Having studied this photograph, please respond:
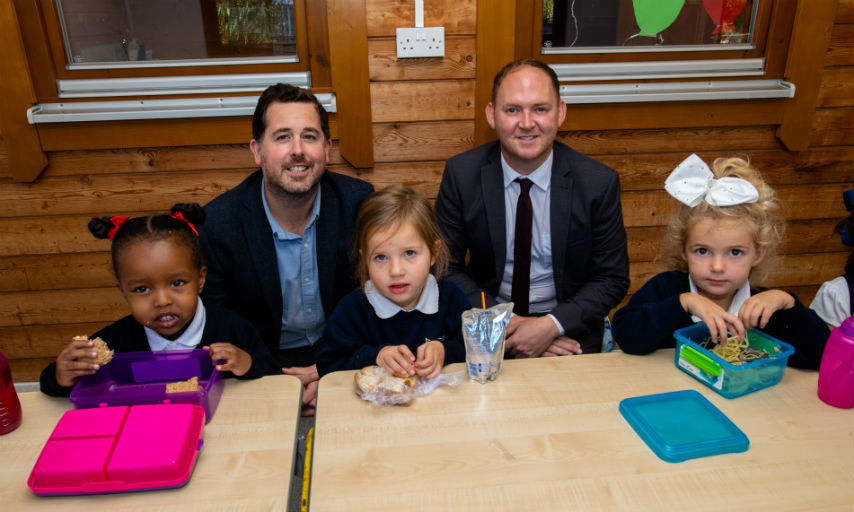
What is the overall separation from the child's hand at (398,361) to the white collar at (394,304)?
205 millimetres

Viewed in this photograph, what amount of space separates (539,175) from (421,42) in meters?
0.71

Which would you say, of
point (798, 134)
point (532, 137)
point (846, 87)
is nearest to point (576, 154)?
point (532, 137)

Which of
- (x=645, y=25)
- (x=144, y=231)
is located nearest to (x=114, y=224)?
(x=144, y=231)

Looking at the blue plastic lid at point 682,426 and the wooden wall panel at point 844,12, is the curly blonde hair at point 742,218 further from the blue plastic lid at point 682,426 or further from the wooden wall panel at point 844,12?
the wooden wall panel at point 844,12

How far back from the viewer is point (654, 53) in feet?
7.83

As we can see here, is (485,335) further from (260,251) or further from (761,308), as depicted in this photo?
(260,251)

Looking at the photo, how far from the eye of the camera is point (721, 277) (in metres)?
1.39

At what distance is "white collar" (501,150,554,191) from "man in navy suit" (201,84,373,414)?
18.5 inches

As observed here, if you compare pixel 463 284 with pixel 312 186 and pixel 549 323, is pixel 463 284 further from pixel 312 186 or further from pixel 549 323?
pixel 312 186

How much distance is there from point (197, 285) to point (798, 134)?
2.48 meters

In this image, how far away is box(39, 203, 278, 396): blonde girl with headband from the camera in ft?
4.18

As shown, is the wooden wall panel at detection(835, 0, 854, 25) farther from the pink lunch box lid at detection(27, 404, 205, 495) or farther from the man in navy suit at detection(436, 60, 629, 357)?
the pink lunch box lid at detection(27, 404, 205, 495)

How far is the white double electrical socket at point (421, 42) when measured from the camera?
2.13m

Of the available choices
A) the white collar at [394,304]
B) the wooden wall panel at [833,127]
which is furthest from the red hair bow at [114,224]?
the wooden wall panel at [833,127]
